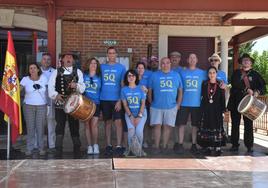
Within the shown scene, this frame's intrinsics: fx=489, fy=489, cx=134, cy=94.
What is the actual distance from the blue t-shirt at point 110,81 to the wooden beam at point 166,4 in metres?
1.14

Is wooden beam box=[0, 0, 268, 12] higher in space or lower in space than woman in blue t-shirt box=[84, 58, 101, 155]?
higher

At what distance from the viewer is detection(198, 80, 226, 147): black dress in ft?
30.0

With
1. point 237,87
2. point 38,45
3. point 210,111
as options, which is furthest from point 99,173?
point 38,45

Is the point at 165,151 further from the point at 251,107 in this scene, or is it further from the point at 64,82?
the point at 64,82

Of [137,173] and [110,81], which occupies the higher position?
[110,81]

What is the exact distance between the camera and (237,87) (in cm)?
954

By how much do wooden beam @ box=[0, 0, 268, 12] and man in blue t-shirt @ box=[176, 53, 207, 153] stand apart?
0.94m

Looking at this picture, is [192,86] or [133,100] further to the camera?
[192,86]

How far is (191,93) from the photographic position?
9258 millimetres

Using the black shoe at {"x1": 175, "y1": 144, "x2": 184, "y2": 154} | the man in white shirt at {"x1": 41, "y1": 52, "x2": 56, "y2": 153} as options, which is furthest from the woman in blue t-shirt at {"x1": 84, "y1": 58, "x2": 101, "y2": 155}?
the black shoe at {"x1": 175, "y1": 144, "x2": 184, "y2": 154}

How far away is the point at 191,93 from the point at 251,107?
1.14 metres

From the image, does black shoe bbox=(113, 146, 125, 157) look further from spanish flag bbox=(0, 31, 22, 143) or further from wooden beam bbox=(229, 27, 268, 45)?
wooden beam bbox=(229, 27, 268, 45)

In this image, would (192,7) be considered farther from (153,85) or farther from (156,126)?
(156,126)

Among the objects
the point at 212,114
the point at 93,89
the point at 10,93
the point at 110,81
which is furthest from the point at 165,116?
the point at 10,93
